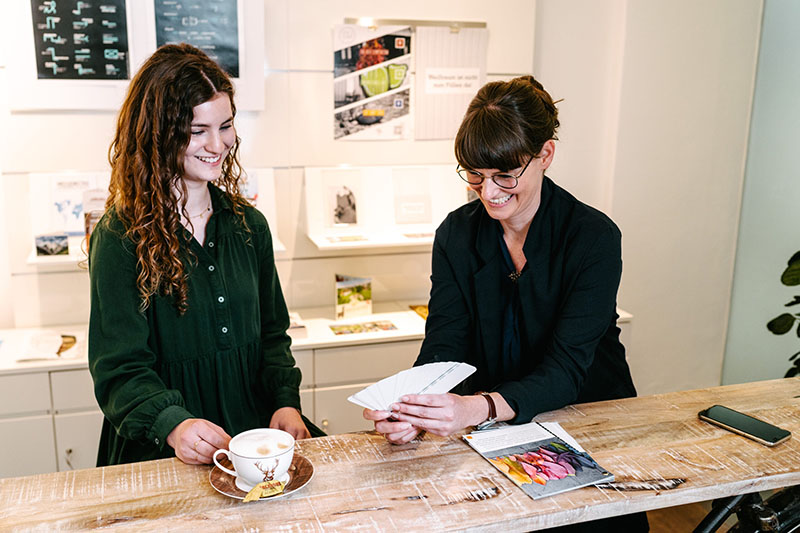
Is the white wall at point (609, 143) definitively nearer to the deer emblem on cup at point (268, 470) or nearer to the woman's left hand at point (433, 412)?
the woman's left hand at point (433, 412)

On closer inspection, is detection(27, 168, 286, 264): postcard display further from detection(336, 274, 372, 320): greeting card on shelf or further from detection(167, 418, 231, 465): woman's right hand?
Answer: detection(167, 418, 231, 465): woman's right hand

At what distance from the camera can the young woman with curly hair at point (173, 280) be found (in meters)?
1.67

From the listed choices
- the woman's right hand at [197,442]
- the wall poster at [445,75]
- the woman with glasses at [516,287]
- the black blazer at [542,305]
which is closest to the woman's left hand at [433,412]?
the woman with glasses at [516,287]

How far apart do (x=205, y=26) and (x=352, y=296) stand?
1283 mm

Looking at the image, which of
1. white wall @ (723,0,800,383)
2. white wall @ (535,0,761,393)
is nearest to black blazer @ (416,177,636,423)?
white wall @ (535,0,761,393)

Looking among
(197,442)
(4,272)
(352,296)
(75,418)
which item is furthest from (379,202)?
(197,442)

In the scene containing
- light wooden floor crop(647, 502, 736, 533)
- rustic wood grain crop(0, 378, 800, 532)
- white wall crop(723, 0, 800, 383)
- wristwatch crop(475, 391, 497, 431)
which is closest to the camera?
rustic wood grain crop(0, 378, 800, 532)

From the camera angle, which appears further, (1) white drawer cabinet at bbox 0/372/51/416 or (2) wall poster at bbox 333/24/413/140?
(2) wall poster at bbox 333/24/413/140

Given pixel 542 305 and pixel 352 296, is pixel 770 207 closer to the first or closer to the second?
pixel 352 296

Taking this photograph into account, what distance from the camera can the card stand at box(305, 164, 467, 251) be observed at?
10.8 ft

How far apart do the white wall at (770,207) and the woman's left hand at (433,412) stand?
8.17 ft

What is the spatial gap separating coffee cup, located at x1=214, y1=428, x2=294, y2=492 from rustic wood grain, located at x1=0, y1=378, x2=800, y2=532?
47 mm

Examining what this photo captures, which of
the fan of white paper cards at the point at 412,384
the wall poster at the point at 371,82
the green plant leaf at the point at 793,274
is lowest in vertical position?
the fan of white paper cards at the point at 412,384

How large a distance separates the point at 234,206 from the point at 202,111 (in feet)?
0.93
